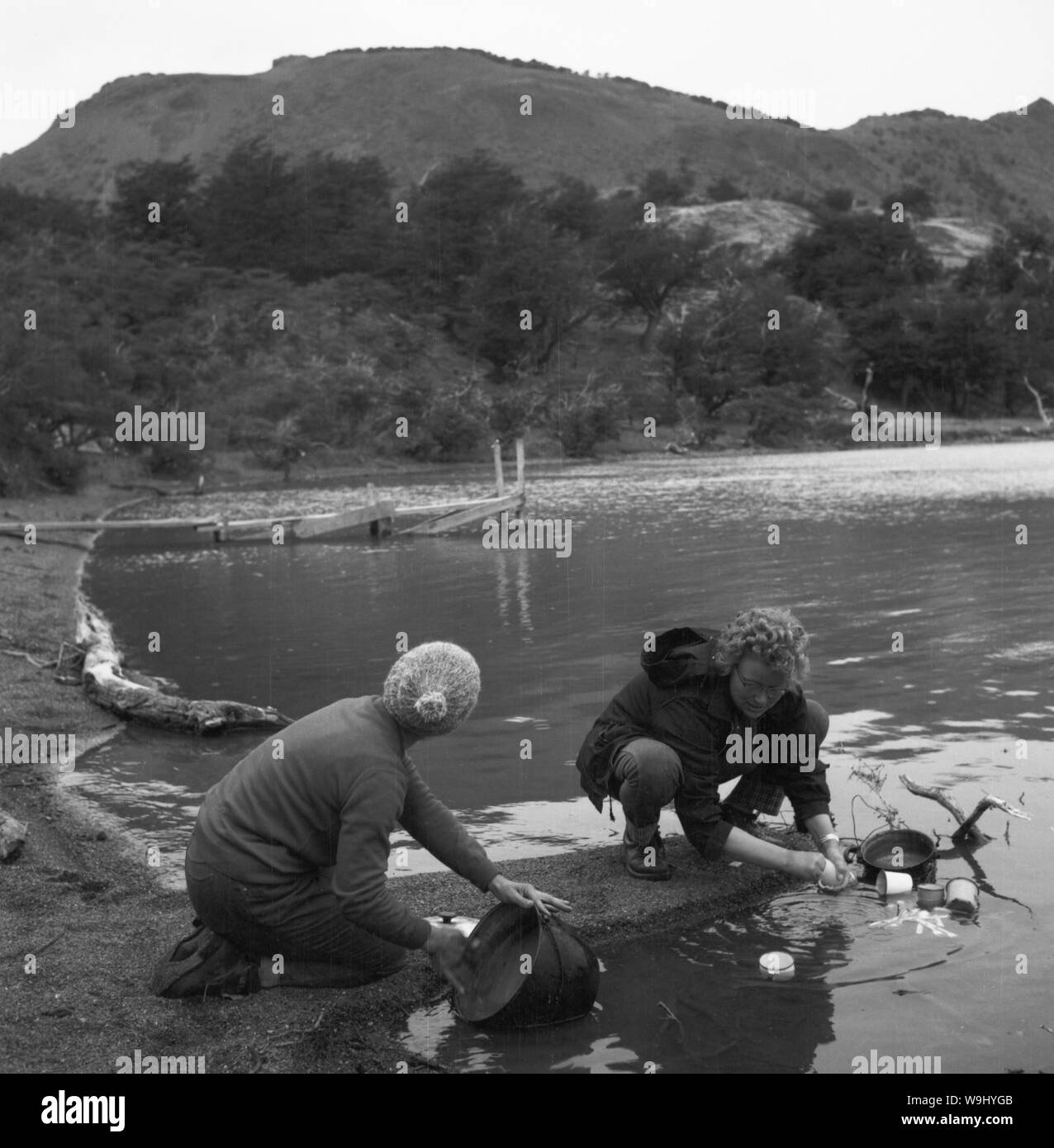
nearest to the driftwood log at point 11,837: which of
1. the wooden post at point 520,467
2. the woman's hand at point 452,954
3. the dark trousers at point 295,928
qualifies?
the dark trousers at point 295,928

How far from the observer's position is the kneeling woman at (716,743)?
5.04m

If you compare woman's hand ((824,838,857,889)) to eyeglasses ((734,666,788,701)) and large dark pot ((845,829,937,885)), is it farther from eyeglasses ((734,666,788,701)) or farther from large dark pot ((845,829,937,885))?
eyeglasses ((734,666,788,701))

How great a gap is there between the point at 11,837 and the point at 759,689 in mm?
3411

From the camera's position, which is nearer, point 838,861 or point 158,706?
point 838,861

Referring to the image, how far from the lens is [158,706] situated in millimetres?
8898

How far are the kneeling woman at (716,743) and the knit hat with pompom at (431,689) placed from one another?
1.28 meters

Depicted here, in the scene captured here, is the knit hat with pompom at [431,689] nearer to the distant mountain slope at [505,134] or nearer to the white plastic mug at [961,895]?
the white plastic mug at [961,895]

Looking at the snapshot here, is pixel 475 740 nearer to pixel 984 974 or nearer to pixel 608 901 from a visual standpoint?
pixel 608 901

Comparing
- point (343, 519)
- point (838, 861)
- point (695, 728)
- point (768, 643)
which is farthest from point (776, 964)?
point (343, 519)

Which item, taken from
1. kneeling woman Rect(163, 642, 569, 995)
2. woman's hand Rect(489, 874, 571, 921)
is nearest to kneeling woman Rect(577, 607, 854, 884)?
woman's hand Rect(489, 874, 571, 921)

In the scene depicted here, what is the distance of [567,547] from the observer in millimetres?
19844

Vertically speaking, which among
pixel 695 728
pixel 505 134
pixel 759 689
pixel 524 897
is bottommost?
pixel 524 897

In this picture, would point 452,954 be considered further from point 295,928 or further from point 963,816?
point 963,816

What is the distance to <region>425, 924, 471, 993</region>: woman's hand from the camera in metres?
4.42
